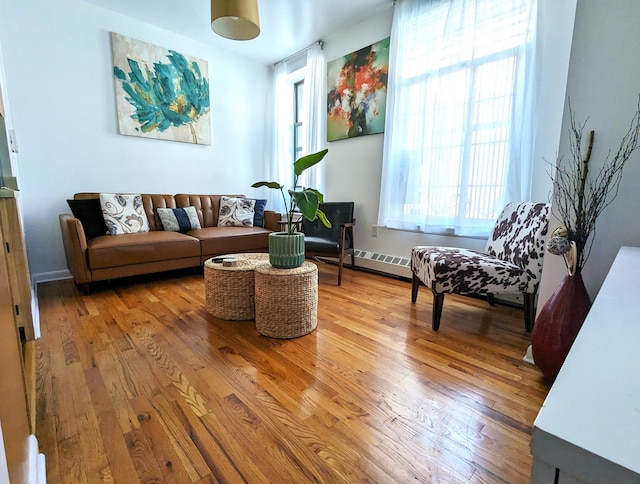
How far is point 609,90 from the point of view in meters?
1.18

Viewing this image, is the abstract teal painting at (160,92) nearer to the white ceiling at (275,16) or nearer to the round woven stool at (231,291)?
the white ceiling at (275,16)

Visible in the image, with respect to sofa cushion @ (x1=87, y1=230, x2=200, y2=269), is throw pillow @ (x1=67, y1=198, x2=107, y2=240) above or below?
above

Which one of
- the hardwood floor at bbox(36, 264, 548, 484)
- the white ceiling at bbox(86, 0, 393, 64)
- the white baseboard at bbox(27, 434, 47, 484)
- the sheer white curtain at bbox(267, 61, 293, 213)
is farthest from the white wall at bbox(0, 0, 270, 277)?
the white baseboard at bbox(27, 434, 47, 484)

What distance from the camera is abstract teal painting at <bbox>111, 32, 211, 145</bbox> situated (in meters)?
3.02

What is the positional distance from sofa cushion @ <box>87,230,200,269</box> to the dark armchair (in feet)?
3.72

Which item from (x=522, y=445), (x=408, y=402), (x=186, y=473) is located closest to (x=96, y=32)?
(x=186, y=473)

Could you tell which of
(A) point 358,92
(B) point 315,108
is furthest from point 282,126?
(A) point 358,92

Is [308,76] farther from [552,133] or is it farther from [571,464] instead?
[571,464]

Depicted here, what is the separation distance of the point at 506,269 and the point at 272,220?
2.46m

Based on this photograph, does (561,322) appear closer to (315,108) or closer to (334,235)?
(334,235)

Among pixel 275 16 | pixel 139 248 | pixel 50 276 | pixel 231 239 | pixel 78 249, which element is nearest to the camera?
pixel 78 249

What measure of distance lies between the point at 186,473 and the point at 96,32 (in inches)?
151

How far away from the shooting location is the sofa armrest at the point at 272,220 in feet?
11.3

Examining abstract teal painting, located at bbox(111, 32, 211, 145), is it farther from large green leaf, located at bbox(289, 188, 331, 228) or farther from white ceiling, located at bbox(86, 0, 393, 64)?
large green leaf, located at bbox(289, 188, 331, 228)
